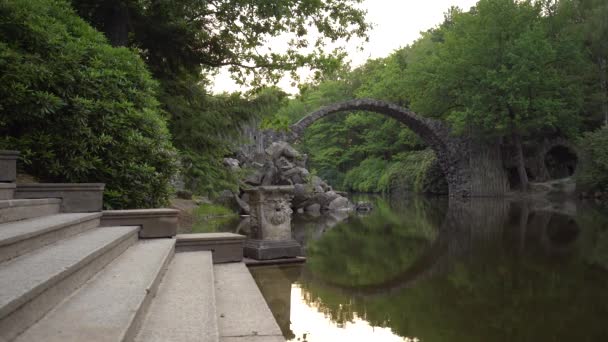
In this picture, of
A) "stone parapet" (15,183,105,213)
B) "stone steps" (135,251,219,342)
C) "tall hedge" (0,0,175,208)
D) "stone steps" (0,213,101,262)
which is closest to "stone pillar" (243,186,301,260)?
"tall hedge" (0,0,175,208)

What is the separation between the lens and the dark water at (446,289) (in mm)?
3572

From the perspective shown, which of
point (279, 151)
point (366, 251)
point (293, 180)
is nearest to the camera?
point (366, 251)

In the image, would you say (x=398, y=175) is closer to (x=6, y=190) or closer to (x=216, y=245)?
(x=216, y=245)

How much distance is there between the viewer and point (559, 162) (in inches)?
1065

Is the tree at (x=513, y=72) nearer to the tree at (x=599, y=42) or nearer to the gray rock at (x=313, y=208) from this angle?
the tree at (x=599, y=42)

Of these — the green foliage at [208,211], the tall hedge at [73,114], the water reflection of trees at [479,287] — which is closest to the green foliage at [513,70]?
the green foliage at [208,211]

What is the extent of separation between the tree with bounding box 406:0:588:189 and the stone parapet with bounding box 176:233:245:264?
1992 cm

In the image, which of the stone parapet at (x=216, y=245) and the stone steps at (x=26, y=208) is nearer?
the stone steps at (x=26, y=208)

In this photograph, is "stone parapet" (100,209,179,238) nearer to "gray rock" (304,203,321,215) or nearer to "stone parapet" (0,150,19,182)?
"stone parapet" (0,150,19,182)

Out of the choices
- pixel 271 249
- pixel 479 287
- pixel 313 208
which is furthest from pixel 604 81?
pixel 479 287

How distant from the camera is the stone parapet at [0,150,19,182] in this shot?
417cm

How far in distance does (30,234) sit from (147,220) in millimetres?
2108

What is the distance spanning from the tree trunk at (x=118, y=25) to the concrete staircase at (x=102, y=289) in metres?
4.88

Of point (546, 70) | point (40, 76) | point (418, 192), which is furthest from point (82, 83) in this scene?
point (418, 192)
